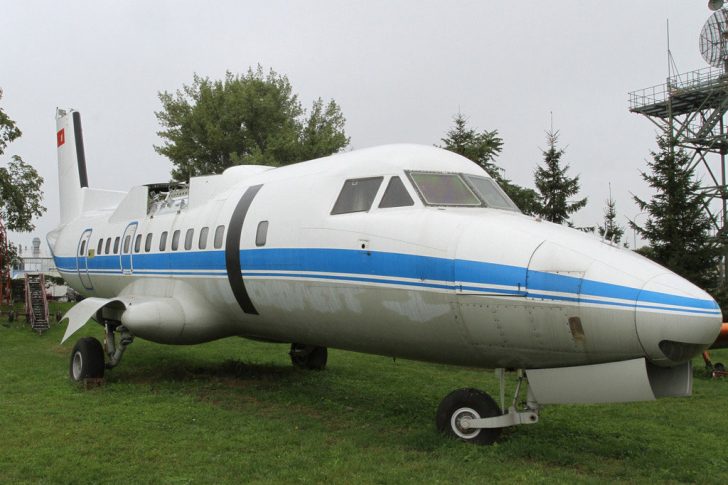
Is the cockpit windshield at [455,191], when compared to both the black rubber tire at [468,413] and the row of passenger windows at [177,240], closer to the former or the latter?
the black rubber tire at [468,413]

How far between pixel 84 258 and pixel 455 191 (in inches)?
437

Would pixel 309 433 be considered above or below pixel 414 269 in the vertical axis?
below

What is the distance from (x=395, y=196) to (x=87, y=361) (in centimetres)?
728

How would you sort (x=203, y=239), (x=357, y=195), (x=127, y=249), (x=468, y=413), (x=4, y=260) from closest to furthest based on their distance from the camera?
(x=468, y=413) < (x=357, y=195) < (x=203, y=239) < (x=127, y=249) < (x=4, y=260)

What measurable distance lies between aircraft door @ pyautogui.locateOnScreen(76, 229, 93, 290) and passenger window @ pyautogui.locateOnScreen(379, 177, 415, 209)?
10.2m

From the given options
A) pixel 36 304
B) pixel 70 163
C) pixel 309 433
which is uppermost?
pixel 70 163

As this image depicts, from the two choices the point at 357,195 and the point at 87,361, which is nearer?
the point at 357,195

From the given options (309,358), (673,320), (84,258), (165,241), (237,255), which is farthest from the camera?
(84,258)

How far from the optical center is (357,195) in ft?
26.7

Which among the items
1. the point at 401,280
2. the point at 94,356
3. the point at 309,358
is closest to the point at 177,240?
the point at 94,356

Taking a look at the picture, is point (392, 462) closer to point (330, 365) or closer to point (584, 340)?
point (584, 340)

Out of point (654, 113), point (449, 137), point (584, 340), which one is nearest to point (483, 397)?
point (584, 340)

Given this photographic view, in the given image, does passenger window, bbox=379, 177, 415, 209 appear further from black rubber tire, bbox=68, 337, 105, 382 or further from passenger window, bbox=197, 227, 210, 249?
black rubber tire, bbox=68, 337, 105, 382

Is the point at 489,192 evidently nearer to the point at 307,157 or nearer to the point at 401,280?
the point at 401,280
